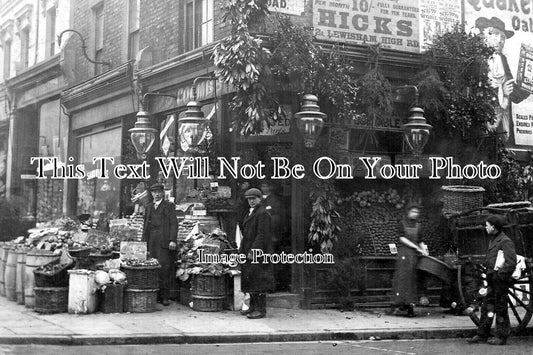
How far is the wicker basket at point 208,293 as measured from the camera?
10570mm

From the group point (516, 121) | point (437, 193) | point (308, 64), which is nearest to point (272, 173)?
point (308, 64)

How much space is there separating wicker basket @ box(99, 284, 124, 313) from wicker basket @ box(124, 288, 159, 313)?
3.8 inches

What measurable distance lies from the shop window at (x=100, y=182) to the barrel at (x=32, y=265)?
5166 millimetres

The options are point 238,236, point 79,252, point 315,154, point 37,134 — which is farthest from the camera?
point 37,134

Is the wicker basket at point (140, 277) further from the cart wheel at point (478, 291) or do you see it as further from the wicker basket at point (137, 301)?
the cart wheel at point (478, 291)

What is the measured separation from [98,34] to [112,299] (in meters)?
9.68

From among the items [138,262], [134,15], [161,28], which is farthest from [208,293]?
[134,15]

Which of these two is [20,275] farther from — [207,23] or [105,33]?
[105,33]

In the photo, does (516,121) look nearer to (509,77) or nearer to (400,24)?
(509,77)

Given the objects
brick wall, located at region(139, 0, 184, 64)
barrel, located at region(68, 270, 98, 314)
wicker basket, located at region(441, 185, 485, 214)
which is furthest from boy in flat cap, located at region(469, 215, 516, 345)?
brick wall, located at region(139, 0, 184, 64)

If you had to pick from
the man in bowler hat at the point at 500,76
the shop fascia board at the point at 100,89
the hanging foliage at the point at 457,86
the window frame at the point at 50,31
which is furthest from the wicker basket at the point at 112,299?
the window frame at the point at 50,31

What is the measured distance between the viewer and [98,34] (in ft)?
57.5

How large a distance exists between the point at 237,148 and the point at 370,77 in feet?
9.46

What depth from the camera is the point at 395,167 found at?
12672 mm
